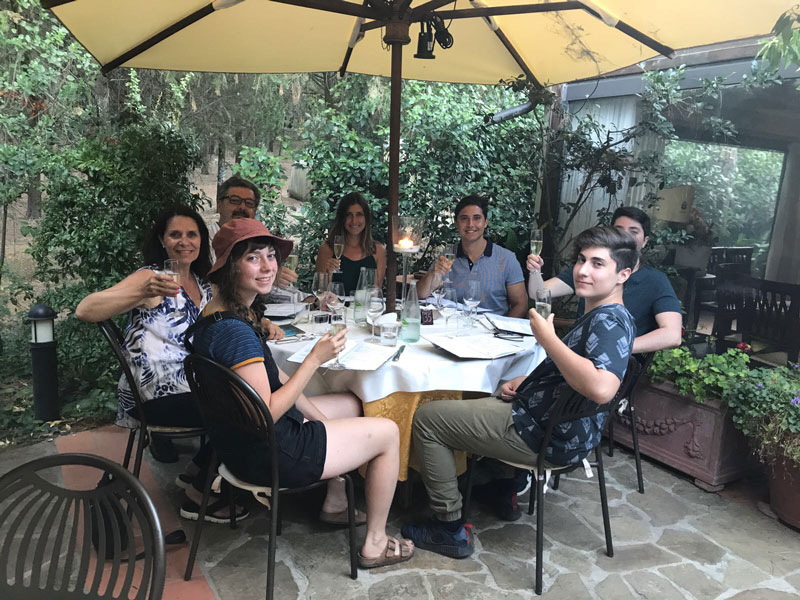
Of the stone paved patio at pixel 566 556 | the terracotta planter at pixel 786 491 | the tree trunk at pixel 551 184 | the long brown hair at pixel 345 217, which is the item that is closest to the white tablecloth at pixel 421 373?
the stone paved patio at pixel 566 556

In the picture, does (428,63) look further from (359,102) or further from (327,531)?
(327,531)

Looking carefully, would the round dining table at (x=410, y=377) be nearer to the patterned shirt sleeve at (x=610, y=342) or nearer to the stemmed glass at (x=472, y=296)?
the stemmed glass at (x=472, y=296)

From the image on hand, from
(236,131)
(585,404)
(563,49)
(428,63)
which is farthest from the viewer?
(236,131)

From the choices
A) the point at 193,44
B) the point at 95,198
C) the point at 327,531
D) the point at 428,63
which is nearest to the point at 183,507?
the point at 327,531

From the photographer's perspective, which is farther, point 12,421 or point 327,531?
point 12,421

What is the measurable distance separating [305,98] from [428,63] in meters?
3.34

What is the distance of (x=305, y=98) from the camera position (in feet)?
22.6

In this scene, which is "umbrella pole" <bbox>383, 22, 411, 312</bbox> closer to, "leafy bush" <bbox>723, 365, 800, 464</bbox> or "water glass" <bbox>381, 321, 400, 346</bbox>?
"water glass" <bbox>381, 321, 400, 346</bbox>

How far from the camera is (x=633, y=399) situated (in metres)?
3.46

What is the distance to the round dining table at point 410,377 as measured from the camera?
2338mm

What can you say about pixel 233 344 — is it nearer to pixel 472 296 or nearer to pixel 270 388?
pixel 270 388

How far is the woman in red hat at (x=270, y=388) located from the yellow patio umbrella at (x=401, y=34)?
91cm

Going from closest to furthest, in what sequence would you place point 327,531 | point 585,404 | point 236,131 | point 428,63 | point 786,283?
point 585,404 → point 327,531 → point 786,283 → point 428,63 → point 236,131

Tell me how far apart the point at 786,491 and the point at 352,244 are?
2.93 m
